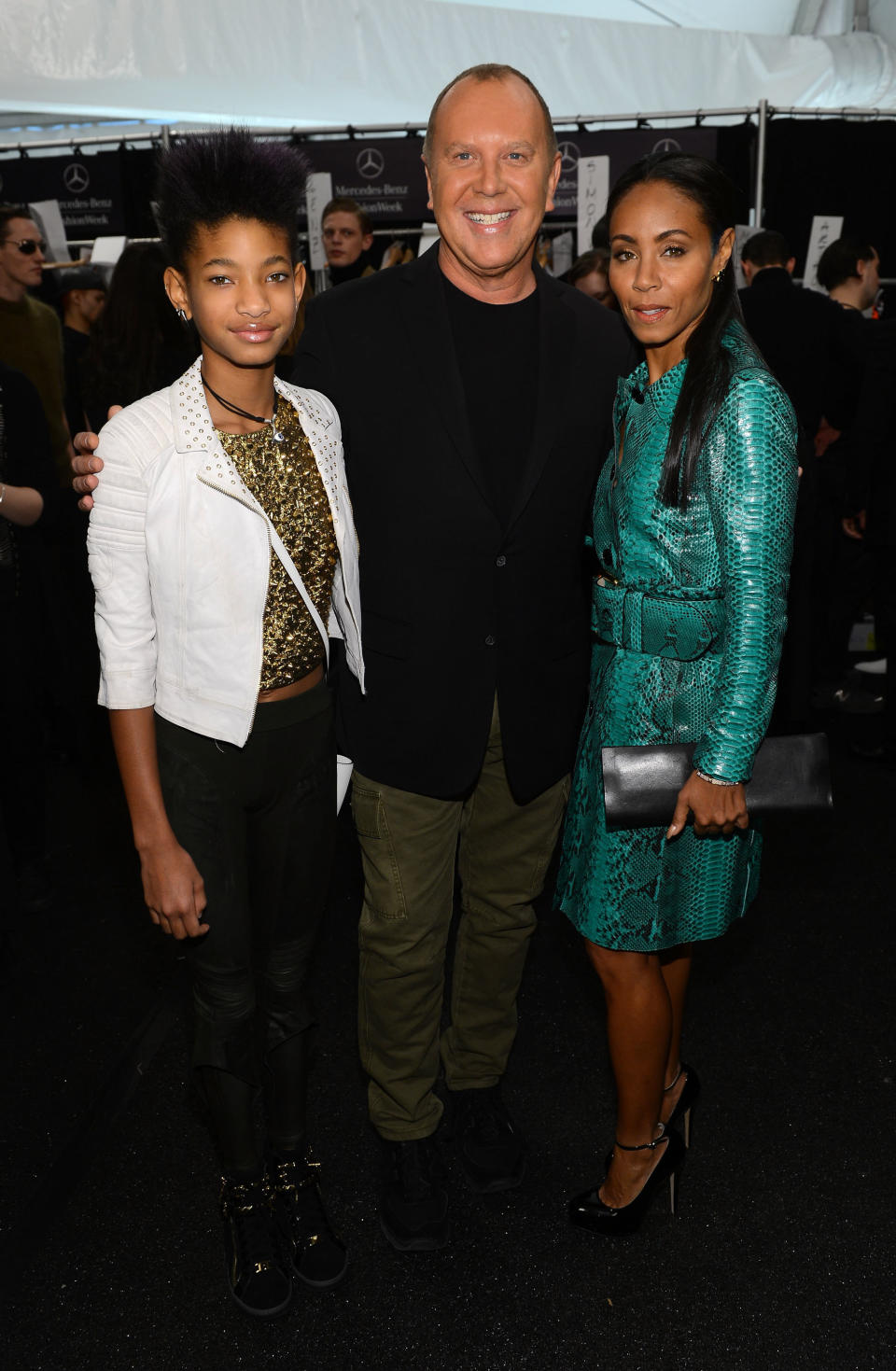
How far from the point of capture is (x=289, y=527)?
1520 millimetres

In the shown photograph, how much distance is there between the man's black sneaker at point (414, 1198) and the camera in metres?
1.88

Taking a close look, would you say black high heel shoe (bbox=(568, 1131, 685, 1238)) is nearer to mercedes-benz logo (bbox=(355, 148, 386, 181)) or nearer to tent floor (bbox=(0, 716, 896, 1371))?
tent floor (bbox=(0, 716, 896, 1371))

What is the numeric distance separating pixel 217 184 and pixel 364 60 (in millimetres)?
6820

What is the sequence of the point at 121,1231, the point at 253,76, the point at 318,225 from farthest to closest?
the point at 253,76, the point at 318,225, the point at 121,1231

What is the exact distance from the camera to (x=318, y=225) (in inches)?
205

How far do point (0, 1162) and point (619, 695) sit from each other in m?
1.47

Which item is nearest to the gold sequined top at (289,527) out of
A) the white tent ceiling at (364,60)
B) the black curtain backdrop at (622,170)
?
the black curtain backdrop at (622,170)

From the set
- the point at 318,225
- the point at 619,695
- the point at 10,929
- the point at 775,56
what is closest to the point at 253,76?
the point at 318,225

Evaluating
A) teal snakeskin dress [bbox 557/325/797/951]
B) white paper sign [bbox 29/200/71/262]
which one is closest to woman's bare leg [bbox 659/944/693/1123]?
teal snakeskin dress [bbox 557/325/797/951]

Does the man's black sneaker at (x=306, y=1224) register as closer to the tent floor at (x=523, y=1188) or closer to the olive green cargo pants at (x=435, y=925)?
the tent floor at (x=523, y=1188)

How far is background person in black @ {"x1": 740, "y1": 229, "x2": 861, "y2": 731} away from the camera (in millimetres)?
3740

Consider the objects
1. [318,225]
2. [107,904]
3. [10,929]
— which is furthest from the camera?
[318,225]

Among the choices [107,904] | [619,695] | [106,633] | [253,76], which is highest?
[253,76]

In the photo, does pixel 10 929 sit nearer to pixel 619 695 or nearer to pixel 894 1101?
pixel 619 695
